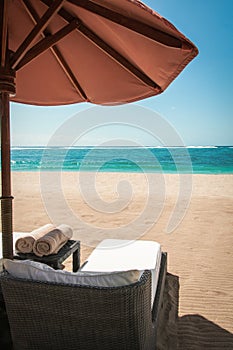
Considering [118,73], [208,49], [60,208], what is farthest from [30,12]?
[208,49]

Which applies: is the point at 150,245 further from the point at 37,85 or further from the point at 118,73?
the point at 37,85

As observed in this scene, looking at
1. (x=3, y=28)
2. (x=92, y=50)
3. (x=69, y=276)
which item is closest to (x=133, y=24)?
(x=3, y=28)

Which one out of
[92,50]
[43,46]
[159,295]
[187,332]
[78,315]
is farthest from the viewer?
[92,50]

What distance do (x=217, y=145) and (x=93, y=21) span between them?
40.6m

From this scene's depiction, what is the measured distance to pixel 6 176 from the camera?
1832 mm

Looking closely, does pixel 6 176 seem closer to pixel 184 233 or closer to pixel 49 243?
pixel 49 243

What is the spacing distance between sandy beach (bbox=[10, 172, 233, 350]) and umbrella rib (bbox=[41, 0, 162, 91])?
1871 millimetres

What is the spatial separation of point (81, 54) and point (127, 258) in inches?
63.8

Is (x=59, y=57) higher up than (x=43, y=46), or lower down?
higher up

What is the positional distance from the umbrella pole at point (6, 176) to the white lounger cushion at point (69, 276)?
529mm

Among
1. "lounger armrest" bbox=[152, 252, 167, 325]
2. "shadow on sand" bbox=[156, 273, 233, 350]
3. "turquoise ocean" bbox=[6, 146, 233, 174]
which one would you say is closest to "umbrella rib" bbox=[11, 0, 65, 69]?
"lounger armrest" bbox=[152, 252, 167, 325]

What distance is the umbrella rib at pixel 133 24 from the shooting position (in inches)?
60.3

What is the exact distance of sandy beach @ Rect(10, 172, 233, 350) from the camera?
94.0 inches

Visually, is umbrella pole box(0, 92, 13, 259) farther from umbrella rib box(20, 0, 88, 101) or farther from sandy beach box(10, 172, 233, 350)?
sandy beach box(10, 172, 233, 350)
